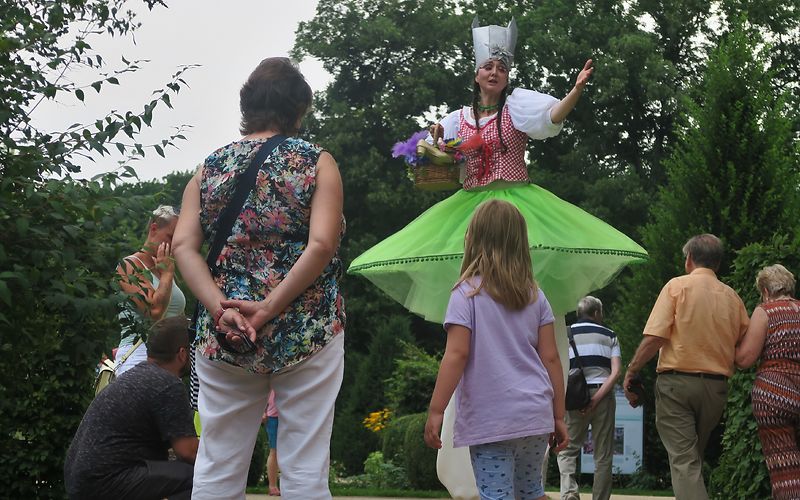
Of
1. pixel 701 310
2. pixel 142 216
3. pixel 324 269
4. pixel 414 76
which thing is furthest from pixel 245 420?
pixel 414 76

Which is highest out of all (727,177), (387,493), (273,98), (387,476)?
(727,177)

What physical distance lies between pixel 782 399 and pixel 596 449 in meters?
2.51

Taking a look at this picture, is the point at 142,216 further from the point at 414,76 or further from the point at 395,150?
the point at 414,76

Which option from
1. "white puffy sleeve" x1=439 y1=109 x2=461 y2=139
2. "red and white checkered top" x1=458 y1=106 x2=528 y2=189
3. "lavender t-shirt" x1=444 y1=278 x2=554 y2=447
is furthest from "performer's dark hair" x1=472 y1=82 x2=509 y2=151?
"lavender t-shirt" x1=444 y1=278 x2=554 y2=447

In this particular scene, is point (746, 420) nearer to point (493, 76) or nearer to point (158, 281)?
point (493, 76)

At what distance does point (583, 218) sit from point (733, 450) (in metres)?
2.30

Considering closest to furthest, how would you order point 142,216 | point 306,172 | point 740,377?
point 306,172, point 142,216, point 740,377

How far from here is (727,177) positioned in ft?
39.9

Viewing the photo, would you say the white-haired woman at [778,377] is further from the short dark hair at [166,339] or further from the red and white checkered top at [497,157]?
the short dark hair at [166,339]

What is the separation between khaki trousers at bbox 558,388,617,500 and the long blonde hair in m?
4.72

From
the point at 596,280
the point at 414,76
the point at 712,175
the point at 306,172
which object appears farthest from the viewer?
the point at 414,76

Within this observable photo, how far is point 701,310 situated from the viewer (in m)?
6.95

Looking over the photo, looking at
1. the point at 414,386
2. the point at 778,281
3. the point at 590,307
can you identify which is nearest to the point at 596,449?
the point at 590,307

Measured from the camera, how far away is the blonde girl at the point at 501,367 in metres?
4.27
